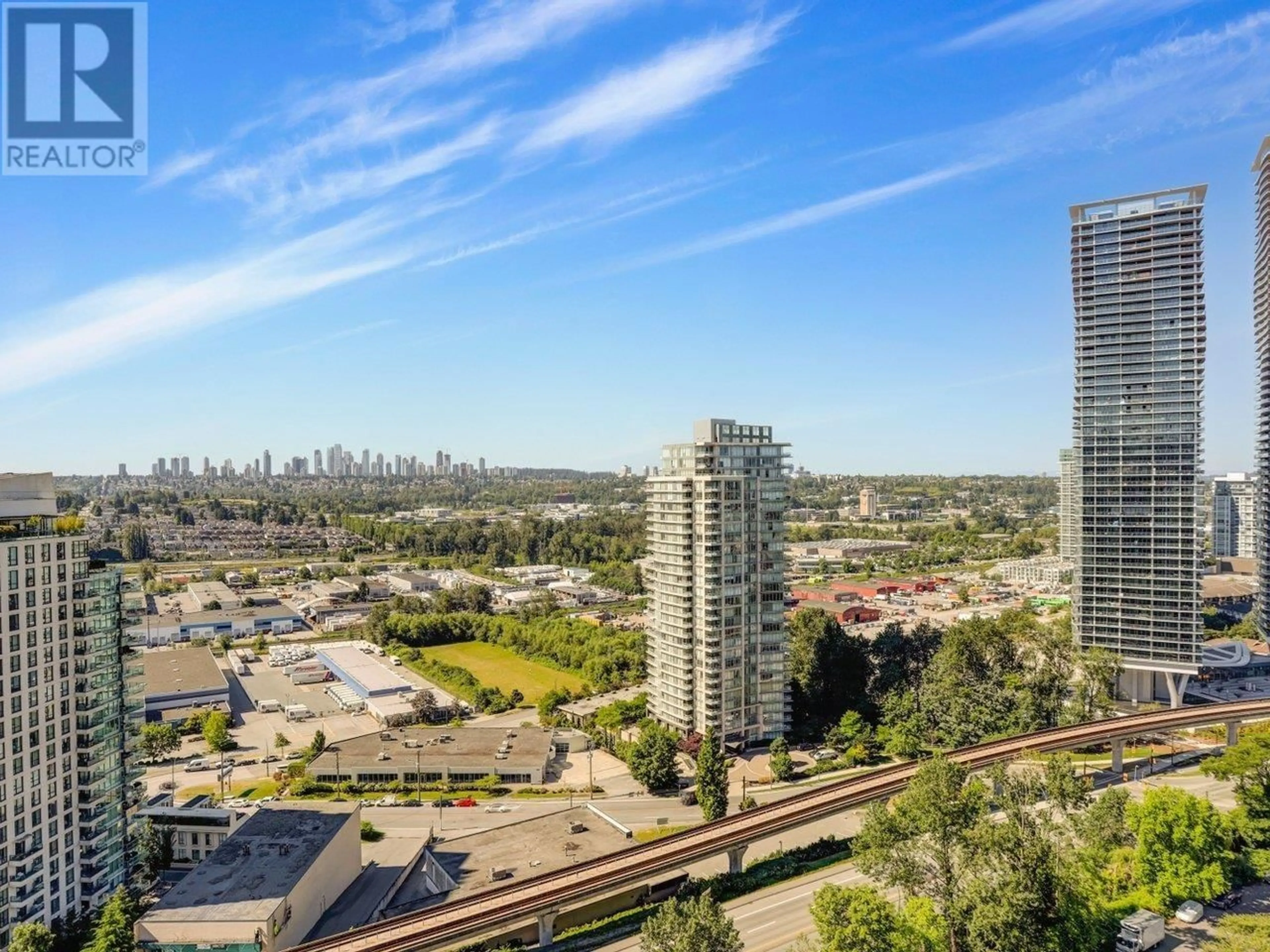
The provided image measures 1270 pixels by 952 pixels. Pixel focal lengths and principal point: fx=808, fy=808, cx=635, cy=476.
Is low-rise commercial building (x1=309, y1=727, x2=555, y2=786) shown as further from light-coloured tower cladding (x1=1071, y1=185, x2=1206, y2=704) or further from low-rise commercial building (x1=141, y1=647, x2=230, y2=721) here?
light-coloured tower cladding (x1=1071, y1=185, x2=1206, y2=704)

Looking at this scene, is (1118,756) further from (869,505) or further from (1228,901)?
(869,505)

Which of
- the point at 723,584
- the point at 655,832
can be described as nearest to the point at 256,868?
the point at 655,832

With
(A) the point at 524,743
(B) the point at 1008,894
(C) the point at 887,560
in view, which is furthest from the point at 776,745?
(C) the point at 887,560

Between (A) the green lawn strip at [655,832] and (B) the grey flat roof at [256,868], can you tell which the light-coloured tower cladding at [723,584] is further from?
(B) the grey flat roof at [256,868]

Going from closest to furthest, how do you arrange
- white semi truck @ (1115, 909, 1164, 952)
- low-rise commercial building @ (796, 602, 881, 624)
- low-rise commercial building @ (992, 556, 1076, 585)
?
white semi truck @ (1115, 909, 1164, 952)
low-rise commercial building @ (796, 602, 881, 624)
low-rise commercial building @ (992, 556, 1076, 585)

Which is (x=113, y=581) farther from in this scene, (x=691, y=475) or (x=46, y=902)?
(x=691, y=475)

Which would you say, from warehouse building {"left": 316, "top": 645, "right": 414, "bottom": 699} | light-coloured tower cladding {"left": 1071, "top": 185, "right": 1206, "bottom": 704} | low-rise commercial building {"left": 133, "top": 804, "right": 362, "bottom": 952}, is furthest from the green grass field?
light-coloured tower cladding {"left": 1071, "top": 185, "right": 1206, "bottom": 704}

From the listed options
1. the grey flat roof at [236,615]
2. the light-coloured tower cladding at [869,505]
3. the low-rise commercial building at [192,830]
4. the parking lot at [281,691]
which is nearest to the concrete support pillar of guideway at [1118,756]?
the low-rise commercial building at [192,830]
